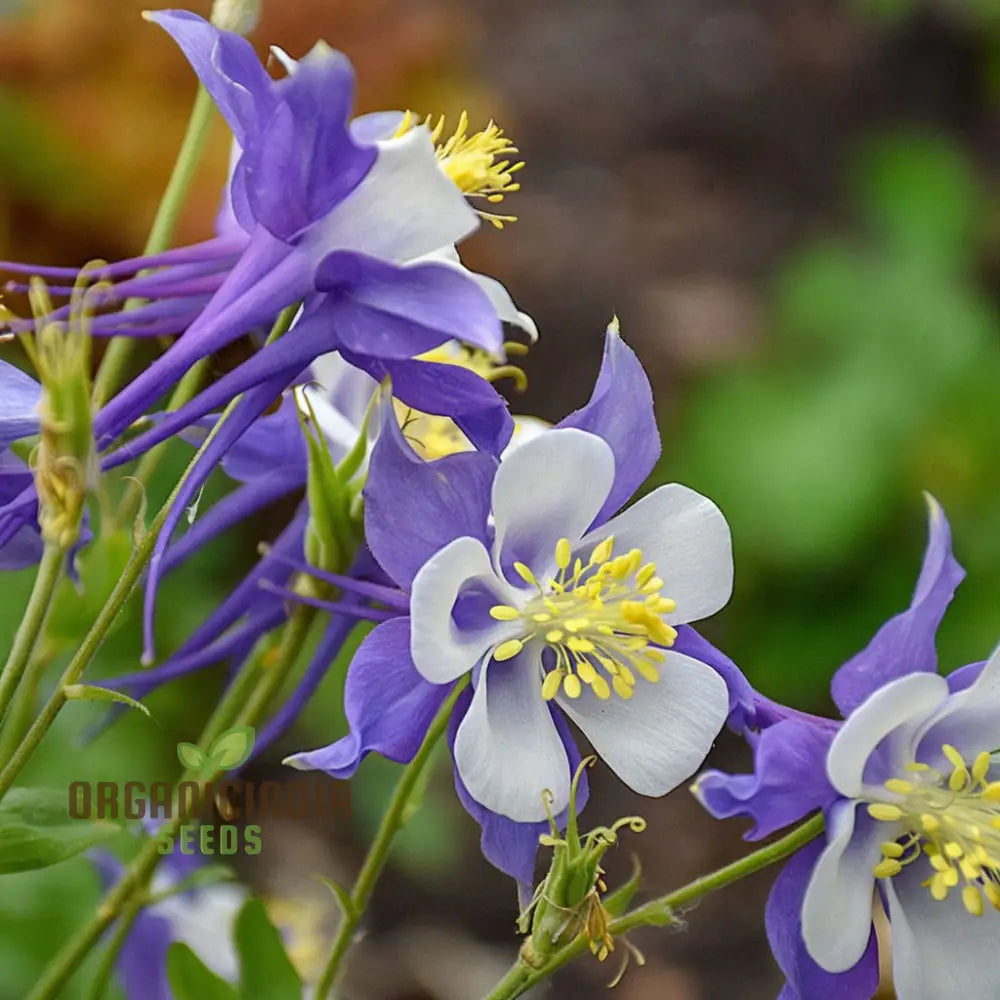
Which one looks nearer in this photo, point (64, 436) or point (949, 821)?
point (64, 436)

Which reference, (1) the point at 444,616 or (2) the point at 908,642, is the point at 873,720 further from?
(1) the point at 444,616

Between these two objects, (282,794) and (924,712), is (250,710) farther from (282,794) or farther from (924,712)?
(924,712)

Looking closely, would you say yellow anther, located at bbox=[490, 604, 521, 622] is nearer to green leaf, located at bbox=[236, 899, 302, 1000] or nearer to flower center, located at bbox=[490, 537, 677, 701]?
flower center, located at bbox=[490, 537, 677, 701]

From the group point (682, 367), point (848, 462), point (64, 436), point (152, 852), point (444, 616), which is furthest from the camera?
point (682, 367)

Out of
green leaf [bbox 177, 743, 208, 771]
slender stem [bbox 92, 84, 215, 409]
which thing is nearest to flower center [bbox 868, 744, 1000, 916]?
green leaf [bbox 177, 743, 208, 771]

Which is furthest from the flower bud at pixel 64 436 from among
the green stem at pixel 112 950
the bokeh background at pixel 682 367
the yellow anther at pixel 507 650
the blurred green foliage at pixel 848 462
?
the blurred green foliage at pixel 848 462

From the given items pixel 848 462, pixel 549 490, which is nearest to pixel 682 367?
pixel 848 462
